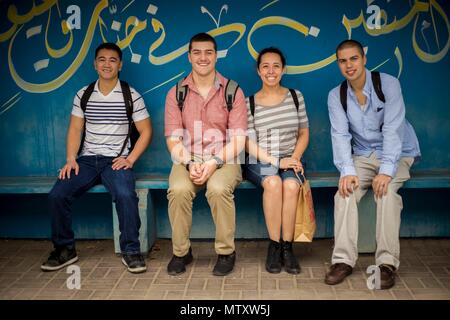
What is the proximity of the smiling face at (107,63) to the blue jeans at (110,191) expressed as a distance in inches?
31.2

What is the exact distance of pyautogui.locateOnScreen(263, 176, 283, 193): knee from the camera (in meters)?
4.40

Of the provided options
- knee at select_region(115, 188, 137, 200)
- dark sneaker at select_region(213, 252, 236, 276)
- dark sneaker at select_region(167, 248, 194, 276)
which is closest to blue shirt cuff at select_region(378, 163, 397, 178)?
dark sneaker at select_region(213, 252, 236, 276)

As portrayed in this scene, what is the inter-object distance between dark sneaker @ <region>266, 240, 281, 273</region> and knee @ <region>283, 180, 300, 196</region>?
42cm

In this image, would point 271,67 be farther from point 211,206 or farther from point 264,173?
point 211,206

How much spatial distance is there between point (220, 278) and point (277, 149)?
3.93 feet

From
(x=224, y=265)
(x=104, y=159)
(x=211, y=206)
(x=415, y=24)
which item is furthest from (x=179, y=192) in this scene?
(x=415, y=24)

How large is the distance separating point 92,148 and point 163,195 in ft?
2.71

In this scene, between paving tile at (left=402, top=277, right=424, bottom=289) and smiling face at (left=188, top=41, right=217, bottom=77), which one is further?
smiling face at (left=188, top=41, right=217, bottom=77)

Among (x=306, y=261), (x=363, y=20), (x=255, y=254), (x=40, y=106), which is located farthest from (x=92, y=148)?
(x=363, y=20)

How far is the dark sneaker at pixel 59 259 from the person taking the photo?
458 centimetres

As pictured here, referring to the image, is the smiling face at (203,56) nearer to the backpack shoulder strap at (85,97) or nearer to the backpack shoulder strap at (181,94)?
the backpack shoulder strap at (181,94)

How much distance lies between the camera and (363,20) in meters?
5.04

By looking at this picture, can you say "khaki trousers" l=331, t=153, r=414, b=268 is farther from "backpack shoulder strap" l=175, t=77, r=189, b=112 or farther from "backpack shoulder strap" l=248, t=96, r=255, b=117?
"backpack shoulder strap" l=175, t=77, r=189, b=112

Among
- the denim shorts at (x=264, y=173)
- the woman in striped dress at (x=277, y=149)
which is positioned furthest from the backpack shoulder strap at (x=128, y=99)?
the denim shorts at (x=264, y=173)
